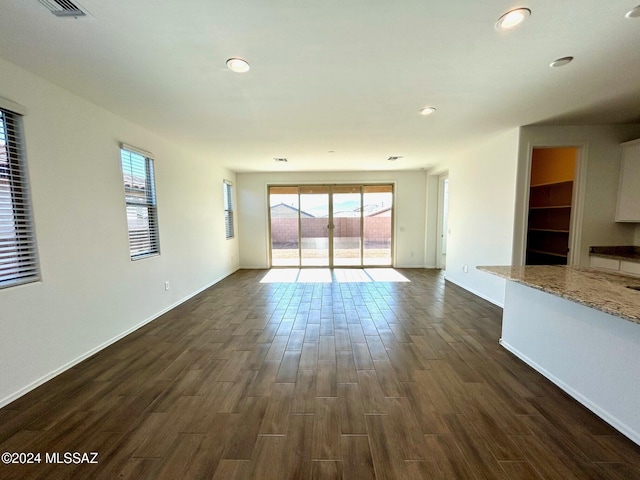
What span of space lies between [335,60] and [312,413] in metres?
2.58

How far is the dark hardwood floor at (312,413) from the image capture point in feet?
4.58

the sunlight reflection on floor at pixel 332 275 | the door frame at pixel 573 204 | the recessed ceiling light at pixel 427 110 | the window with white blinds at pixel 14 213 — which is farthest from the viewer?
the sunlight reflection on floor at pixel 332 275

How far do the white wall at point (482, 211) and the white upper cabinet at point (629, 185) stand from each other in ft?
4.34

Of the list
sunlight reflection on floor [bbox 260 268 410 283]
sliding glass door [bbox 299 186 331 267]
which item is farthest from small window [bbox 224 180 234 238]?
sliding glass door [bbox 299 186 331 267]

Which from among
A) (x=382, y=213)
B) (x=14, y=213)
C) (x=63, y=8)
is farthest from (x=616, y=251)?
(x=14, y=213)

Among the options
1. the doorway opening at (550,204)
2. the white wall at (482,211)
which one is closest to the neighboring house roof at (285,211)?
the white wall at (482,211)

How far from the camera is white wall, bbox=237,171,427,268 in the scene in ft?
21.6

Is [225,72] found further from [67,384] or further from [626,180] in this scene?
[626,180]

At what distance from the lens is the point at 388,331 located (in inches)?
120

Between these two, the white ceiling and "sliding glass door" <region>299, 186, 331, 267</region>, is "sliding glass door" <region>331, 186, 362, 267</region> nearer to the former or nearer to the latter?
"sliding glass door" <region>299, 186, 331, 267</region>

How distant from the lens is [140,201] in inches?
130

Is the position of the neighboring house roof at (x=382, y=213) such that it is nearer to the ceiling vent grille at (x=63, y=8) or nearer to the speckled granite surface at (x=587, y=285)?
the speckled granite surface at (x=587, y=285)

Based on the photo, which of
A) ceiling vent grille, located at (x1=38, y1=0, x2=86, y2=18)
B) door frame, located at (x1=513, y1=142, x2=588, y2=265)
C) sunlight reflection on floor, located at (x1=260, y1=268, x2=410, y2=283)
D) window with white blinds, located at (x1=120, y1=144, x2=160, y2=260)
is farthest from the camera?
sunlight reflection on floor, located at (x1=260, y1=268, x2=410, y2=283)

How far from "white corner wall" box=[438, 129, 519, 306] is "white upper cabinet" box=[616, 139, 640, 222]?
132 centimetres
